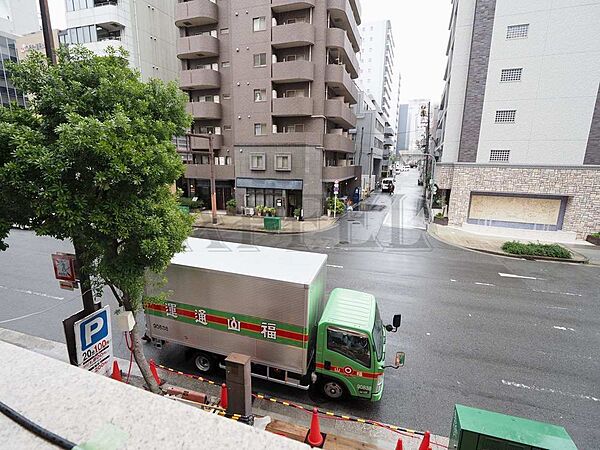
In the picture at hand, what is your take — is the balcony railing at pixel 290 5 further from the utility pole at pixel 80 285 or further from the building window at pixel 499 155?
the utility pole at pixel 80 285

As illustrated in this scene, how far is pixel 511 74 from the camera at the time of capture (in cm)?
2202

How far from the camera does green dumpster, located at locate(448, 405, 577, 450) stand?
4.00m

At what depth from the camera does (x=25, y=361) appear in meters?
1.68

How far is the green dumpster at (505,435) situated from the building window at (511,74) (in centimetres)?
2483

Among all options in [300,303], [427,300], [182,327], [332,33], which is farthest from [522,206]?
[182,327]

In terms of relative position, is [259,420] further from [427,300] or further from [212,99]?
[212,99]

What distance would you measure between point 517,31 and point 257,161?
→ 68.8ft

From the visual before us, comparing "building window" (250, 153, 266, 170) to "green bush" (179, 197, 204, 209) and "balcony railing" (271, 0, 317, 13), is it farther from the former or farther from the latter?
"balcony railing" (271, 0, 317, 13)

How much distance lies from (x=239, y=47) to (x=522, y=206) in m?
26.2

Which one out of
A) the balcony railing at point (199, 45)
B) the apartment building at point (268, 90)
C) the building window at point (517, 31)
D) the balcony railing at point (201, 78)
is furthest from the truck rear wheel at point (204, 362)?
the balcony railing at point (199, 45)

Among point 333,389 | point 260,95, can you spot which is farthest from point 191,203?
point 333,389

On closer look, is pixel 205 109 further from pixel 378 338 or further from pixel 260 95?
pixel 378 338

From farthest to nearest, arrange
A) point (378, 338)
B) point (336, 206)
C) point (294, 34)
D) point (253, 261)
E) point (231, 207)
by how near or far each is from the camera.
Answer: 1. point (336, 206)
2. point (231, 207)
3. point (294, 34)
4. point (253, 261)
5. point (378, 338)

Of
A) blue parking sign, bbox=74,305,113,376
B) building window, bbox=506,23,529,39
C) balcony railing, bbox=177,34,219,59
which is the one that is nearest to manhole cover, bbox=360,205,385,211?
building window, bbox=506,23,529,39
